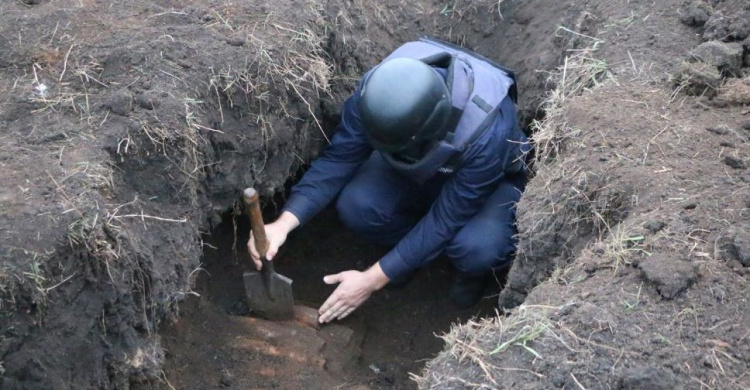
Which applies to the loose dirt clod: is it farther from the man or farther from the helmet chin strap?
the helmet chin strap

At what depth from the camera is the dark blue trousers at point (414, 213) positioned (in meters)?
4.04

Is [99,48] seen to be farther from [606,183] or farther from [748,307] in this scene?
[748,307]

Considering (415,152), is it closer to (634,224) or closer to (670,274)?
(634,224)

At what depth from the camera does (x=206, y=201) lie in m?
3.67

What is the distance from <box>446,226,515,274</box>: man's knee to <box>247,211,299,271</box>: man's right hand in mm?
764

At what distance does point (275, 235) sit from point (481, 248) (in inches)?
38.2

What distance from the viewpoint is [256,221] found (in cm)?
357

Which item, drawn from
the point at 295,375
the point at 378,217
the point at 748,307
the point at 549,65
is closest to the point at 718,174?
the point at 748,307

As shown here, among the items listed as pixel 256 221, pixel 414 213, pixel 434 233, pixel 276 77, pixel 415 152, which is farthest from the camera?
pixel 414 213

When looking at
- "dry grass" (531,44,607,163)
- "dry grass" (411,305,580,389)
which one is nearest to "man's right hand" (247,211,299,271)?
"dry grass" (531,44,607,163)

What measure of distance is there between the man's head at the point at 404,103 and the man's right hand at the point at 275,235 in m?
0.65

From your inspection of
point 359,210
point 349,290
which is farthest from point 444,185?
point 349,290

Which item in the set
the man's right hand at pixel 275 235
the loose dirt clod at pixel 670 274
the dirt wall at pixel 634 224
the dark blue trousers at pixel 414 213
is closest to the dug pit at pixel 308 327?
the dark blue trousers at pixel 414 213

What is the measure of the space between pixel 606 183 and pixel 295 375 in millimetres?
1644
